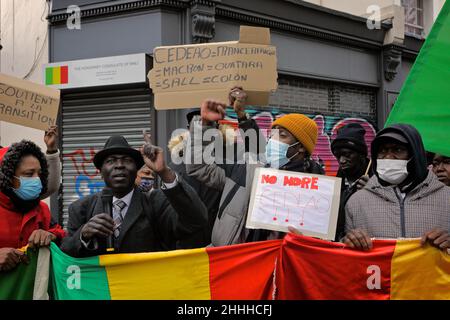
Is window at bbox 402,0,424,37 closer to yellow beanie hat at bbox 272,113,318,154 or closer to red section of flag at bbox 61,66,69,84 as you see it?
red section of flag at bbox 61,66,69,84

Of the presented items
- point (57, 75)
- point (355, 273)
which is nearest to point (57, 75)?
point (57, 75)

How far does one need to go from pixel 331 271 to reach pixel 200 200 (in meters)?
0.91

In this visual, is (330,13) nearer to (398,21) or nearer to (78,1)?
(398,21)

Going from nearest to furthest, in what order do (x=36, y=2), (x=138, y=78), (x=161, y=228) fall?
(x=161, y=228) → (x=138, y=78) → (x=36, y=2)

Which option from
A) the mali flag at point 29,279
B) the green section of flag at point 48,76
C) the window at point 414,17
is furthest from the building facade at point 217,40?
the mali flag at point 29,279

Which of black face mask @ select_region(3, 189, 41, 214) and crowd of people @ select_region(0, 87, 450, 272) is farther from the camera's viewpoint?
black face mask @ select_region(3, 189, 41, 214)

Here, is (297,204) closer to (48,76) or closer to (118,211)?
(118,211)

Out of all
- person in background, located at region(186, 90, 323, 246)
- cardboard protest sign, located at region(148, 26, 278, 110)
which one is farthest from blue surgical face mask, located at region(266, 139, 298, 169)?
cardboard protest sign, located at region(148, 26, 278, 110)

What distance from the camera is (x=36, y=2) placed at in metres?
9.63

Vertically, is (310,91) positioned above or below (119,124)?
above

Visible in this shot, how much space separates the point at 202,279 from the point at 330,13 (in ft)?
25.9

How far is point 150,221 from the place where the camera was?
3.47 meters

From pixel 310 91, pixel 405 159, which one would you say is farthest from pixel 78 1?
pixel 405 159

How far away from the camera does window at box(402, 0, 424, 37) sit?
1186cm
